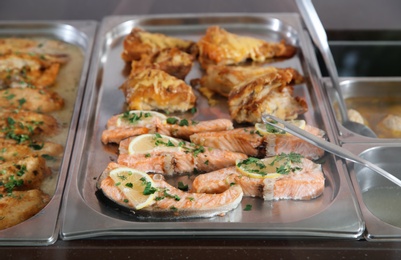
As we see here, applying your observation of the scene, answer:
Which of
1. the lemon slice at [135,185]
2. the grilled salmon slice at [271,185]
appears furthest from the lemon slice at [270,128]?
the lemon slice at [135,185]

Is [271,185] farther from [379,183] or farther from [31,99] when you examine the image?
[31,99]

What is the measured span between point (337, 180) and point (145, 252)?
83cm

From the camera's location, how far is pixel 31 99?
291cm

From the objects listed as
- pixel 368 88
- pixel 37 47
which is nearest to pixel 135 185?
pixel 368 88

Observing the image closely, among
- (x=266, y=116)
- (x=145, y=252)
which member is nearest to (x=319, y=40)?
(x=266, y=116)

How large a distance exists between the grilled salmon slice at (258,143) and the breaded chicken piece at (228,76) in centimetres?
41

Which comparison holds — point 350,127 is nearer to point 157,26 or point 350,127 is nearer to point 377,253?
point 377,253

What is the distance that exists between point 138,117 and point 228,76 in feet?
1.68

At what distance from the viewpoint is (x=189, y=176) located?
8.07ft

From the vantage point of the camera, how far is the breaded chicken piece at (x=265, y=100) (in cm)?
274

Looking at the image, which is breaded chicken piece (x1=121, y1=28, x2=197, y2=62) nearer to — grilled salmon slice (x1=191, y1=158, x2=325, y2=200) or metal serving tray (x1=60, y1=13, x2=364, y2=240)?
metal serving tray (x1=60, y1=13, x2=364, y2=240)

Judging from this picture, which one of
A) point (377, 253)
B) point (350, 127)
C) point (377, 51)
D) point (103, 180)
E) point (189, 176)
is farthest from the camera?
point (377, 51)

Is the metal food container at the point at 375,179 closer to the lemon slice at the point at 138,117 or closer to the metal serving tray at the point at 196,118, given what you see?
the metal serving tray at the point at 196,118

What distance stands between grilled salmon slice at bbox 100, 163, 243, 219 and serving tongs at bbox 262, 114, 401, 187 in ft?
1.26
